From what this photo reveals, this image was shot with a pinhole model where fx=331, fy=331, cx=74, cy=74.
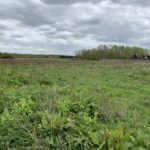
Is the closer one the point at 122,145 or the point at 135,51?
the point at 122,145

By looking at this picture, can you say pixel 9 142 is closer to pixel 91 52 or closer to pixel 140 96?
pixel 140 96

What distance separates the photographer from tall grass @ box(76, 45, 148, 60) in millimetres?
46844

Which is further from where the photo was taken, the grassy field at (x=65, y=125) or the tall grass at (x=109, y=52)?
the tall grass at (x=109, y=52)

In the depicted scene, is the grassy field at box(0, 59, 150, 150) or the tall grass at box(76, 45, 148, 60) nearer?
the grassy field at box(0, 59, 150, 150)

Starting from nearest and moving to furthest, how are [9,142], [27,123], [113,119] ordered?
[9,142]
[27,123]
[113,119]

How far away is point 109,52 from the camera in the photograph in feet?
156

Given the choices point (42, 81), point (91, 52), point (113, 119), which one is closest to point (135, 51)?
point (91, 52)

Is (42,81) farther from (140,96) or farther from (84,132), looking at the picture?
(84,132)

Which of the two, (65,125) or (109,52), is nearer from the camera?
(65,125)

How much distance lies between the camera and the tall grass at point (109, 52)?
154 ft

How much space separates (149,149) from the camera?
4242mm

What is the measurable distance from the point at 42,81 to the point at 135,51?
37578 mm

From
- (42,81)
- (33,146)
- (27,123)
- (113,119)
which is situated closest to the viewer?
(33,146)

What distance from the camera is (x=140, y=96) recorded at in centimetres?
1096
